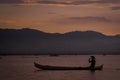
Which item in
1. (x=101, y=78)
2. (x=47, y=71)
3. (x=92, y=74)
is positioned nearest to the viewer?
(x=101, y=78)

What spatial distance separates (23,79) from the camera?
47.2 m

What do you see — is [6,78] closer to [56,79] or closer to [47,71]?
[56,79]

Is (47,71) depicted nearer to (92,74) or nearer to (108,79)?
(92,74)

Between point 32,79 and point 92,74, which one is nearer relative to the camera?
point 32,79

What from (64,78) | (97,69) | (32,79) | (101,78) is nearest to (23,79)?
(32,79)

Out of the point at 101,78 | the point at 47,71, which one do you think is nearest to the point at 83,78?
the point at 101,78

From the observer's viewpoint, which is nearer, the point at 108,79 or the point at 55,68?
the point at 108,79

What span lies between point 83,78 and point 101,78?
226 centimetres

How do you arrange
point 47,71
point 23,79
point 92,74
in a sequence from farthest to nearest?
point 47,71 < point 92,74 < point 23,79

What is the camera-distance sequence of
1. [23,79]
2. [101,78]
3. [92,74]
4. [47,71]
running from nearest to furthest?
[23,79] → [101,78] → [92,74] → [47,71]

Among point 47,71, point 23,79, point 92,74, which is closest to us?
point 23,79

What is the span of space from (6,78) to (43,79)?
4.41 m

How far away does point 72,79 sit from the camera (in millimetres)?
47625

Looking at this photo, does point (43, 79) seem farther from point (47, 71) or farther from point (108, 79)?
point (47, 71)
